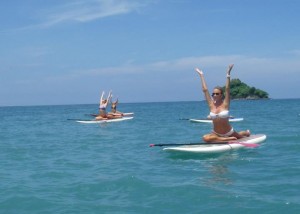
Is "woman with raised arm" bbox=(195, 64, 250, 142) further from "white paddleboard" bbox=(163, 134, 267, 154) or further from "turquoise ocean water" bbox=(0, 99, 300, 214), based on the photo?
"turquoise ocean water" bbox=(0, 99, 300, 214)

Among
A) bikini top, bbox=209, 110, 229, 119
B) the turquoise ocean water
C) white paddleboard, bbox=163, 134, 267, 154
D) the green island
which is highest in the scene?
the green island

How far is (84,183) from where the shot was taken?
990cm

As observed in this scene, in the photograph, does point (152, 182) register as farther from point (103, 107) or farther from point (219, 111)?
point (103, 107)

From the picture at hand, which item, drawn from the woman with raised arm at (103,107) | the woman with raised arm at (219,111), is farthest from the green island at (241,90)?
the woman with raised arm at (219,111)

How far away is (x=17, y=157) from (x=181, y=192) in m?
8.19

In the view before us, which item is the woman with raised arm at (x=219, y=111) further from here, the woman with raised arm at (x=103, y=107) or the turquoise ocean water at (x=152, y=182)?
the woman with raised arm at (x=103, y=107)

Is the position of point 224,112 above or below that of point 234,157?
above

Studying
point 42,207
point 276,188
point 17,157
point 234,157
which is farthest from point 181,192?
point 17,157

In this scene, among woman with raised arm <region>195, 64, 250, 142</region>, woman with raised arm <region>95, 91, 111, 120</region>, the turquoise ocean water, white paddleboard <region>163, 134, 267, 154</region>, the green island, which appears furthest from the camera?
the green island

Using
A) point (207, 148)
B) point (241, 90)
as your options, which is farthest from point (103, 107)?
point (241, 90)

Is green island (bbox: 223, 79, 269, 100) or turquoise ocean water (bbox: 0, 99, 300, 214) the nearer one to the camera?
turquoise ocean water (bbox: 0, 99, 300, 214)

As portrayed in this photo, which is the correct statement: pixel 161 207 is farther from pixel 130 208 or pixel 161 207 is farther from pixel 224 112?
pixel 224 112

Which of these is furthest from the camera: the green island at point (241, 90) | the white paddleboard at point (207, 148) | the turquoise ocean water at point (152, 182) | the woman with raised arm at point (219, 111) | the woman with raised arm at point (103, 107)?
the green island at point (241, 90)

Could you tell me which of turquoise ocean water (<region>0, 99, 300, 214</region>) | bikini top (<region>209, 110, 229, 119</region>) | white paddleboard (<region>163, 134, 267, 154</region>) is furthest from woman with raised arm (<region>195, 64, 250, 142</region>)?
turquoise ocean water (<region>0, 99, 300, 214</region>)
